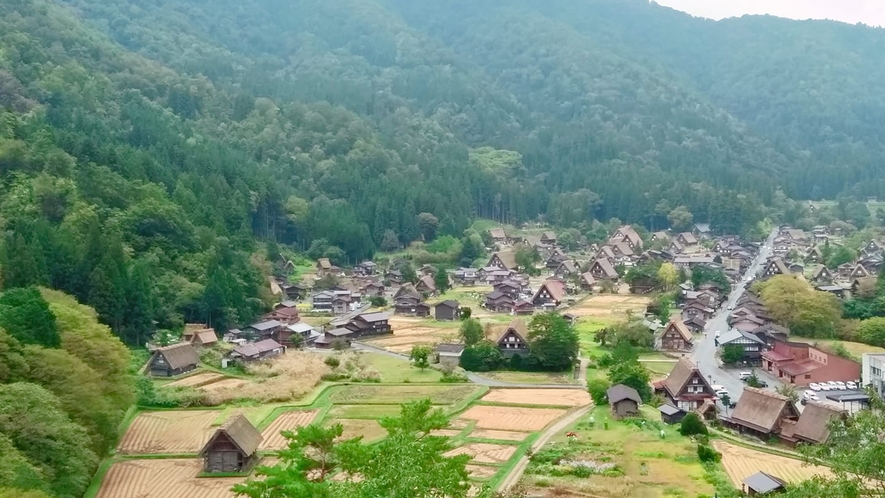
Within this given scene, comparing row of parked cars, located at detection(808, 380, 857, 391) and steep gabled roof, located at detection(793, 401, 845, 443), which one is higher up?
steep gabled roof, located at detection(793, 401, 845, 443)

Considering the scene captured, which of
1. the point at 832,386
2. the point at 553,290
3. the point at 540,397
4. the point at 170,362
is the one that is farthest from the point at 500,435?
the point at 553,290

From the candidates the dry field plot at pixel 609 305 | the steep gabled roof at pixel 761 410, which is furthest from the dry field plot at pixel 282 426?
the dry field plot at pixel 609 305

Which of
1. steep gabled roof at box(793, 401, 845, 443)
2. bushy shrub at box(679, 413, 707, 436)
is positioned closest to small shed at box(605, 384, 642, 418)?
bushy shrub at box(679, 413, 707, 436)

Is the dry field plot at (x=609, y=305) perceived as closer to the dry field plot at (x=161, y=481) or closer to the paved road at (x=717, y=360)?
the paved road at (x=717, y=360)

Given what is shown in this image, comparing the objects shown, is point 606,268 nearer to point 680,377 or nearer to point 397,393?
point 680,377

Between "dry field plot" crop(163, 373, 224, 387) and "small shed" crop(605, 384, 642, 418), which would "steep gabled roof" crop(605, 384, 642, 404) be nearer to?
"small shed" crop(605, 384, 642, 418)
